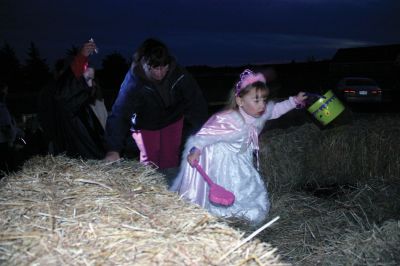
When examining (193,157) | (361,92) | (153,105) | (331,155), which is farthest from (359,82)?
(193,157)

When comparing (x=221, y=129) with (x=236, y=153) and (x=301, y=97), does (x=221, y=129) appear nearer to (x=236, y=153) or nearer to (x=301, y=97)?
(x=236, y=153)

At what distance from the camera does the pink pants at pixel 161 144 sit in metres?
4.38

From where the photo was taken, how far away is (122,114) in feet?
13.0

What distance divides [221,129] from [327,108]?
1068mm

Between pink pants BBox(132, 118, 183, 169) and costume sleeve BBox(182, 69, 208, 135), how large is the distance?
0.14 m

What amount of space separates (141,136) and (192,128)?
541 millimetres

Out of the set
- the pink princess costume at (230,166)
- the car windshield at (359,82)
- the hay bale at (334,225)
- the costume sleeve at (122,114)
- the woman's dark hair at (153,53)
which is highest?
the woman's dark hair at (153,53)

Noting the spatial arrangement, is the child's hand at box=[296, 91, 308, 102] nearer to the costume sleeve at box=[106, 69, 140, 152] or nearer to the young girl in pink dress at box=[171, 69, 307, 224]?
the young girl in pink dress at box=[171, 69, 307, 224]

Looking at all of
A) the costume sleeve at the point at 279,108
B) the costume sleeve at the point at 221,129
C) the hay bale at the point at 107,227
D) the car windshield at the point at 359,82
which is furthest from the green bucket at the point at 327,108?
the car windshield at the point at 359,82

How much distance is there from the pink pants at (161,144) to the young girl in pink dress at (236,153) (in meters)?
0.31

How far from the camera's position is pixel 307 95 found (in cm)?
427

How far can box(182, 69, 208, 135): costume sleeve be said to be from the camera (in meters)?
4.30

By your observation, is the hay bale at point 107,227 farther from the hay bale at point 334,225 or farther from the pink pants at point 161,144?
the pink pants at point 161,144

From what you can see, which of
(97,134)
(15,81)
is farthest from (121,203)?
(15,81)
